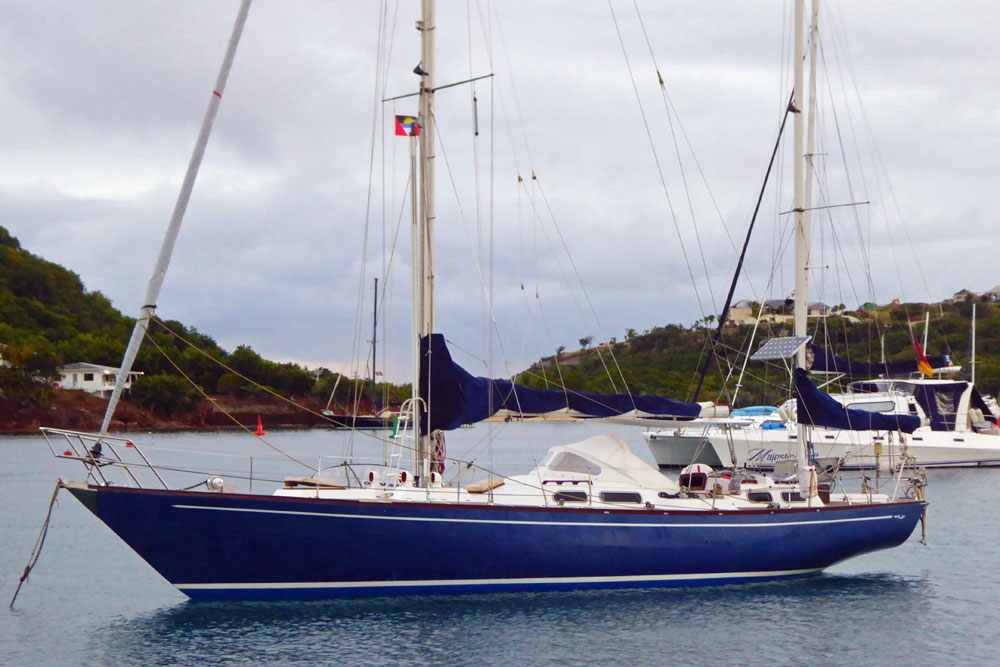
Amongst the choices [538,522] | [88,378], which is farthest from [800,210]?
[88,378]

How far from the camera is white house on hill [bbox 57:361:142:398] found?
8512 centimetres

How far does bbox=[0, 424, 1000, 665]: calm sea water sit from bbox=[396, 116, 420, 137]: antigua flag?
698 centimetres

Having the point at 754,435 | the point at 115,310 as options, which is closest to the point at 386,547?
the point at 754,435

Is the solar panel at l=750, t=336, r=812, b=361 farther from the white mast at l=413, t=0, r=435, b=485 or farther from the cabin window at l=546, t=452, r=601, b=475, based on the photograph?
the white mast at l=413, t=0, r=435, b=485

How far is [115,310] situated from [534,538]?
10393 centimetres

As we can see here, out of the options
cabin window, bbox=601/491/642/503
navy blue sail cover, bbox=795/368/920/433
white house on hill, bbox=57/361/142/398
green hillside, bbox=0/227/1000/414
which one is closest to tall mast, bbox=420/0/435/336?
cabin window, bbox=601/491/642/503

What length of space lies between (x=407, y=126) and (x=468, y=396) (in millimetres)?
4765

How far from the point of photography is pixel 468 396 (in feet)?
54.9

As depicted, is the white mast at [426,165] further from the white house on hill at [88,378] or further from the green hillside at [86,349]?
the white house on hill at [88,378]

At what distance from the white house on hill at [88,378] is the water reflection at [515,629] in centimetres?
7486

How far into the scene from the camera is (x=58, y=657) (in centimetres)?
1386

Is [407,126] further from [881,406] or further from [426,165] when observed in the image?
[881,406]

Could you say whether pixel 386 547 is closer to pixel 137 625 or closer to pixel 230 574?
pixel 230 574

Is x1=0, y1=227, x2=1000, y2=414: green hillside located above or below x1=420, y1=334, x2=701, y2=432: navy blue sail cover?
above
